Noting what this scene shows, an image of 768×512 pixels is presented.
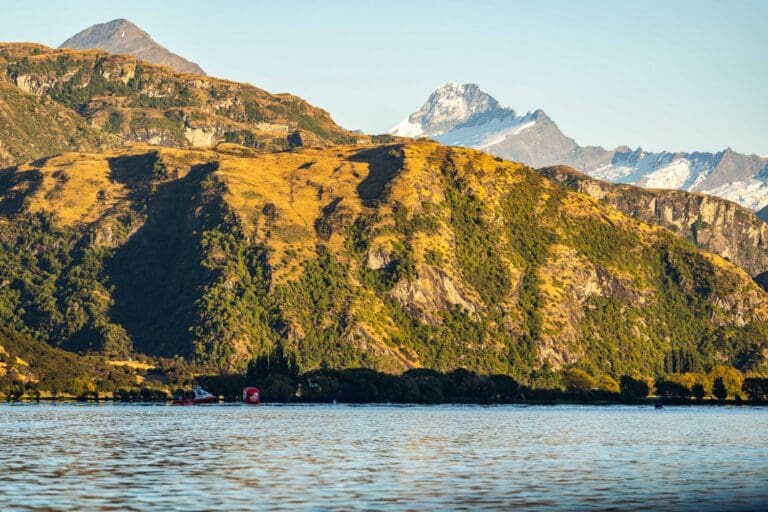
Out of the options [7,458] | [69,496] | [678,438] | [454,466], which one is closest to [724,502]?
[454,466]

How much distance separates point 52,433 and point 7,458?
2294 inches

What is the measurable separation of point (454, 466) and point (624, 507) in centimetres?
3951

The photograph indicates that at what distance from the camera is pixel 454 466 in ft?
422

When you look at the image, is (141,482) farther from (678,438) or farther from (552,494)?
(678,438)

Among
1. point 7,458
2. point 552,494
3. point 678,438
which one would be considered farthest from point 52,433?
point 552,494

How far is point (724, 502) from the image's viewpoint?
93812mm

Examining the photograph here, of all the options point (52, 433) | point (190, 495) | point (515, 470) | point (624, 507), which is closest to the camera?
point (624, 507)

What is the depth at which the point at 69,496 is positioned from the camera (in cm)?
9588

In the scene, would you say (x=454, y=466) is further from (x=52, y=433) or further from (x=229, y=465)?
(x=52, y=433)

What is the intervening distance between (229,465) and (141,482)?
20.4m

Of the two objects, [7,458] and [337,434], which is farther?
[337,434]

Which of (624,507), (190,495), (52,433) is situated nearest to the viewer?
(624,507)

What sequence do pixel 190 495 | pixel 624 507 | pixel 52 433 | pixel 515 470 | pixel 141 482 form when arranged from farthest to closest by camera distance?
1. pixel 52 433
2. pixel 515 470
3. pixel 141 482
4. pixel 190 495
5. pixel 624 507

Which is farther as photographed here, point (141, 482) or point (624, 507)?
point (141, 482)
